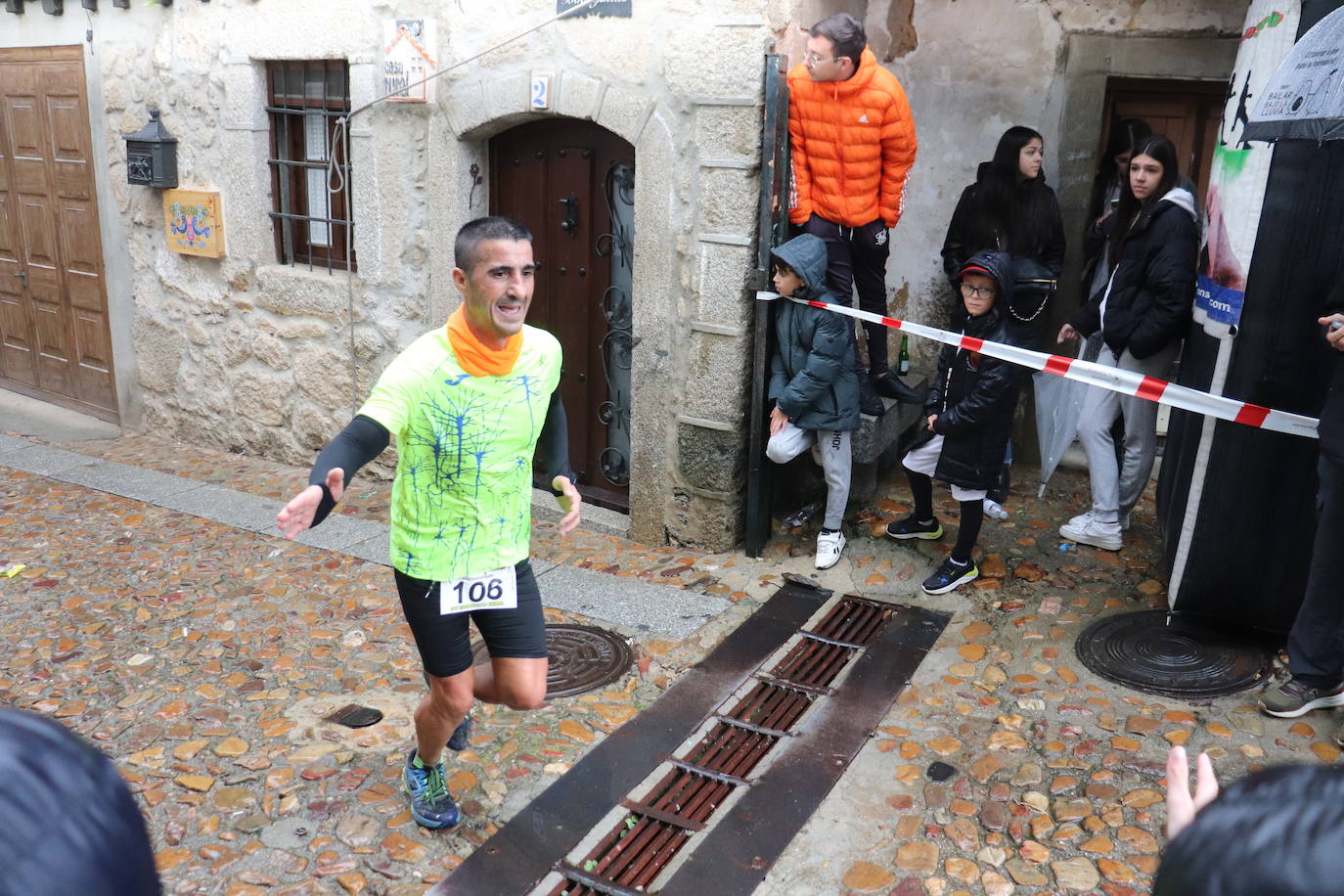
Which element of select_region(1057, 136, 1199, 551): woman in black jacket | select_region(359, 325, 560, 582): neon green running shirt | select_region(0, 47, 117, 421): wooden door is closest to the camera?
select_region(359, 325, 560, 582): neon green running shirt

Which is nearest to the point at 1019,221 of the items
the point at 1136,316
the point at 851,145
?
the point at 1136,316

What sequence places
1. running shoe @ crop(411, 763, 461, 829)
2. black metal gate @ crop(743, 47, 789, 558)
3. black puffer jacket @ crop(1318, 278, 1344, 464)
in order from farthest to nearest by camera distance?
black metal gate @ crop(743, 47, 789, 558) < black puffer jacket @ crop(1318, 278, 1344, 464) < running shoe @ crop(411, 763, 461, 829)

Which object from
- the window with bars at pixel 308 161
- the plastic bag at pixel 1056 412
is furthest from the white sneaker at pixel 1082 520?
the window with bars at pixel 308 161

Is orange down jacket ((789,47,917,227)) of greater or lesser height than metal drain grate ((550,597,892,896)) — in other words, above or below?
above

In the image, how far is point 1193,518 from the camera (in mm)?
4793

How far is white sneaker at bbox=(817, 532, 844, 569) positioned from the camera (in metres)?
5.72

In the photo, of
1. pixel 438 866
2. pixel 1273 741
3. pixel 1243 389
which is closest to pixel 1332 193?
pixel 1243 389

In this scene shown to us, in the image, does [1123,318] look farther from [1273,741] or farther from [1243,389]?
[1273,741]

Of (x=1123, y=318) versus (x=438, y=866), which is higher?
(x=1123, y=318)

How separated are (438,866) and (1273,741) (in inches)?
115

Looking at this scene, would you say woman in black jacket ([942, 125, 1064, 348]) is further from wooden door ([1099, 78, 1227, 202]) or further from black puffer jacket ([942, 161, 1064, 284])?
wooden door ([1099, 78, 1227, 202])

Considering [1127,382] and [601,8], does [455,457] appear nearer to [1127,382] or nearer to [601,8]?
[1127,382]

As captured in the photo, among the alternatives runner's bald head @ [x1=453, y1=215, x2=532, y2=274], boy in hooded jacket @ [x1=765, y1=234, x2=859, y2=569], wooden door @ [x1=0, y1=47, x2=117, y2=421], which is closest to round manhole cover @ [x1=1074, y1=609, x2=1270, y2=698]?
boy in hooded jacket @ [x1=765, y1=234, x2=859, y2=569]

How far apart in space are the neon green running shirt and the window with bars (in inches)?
153
